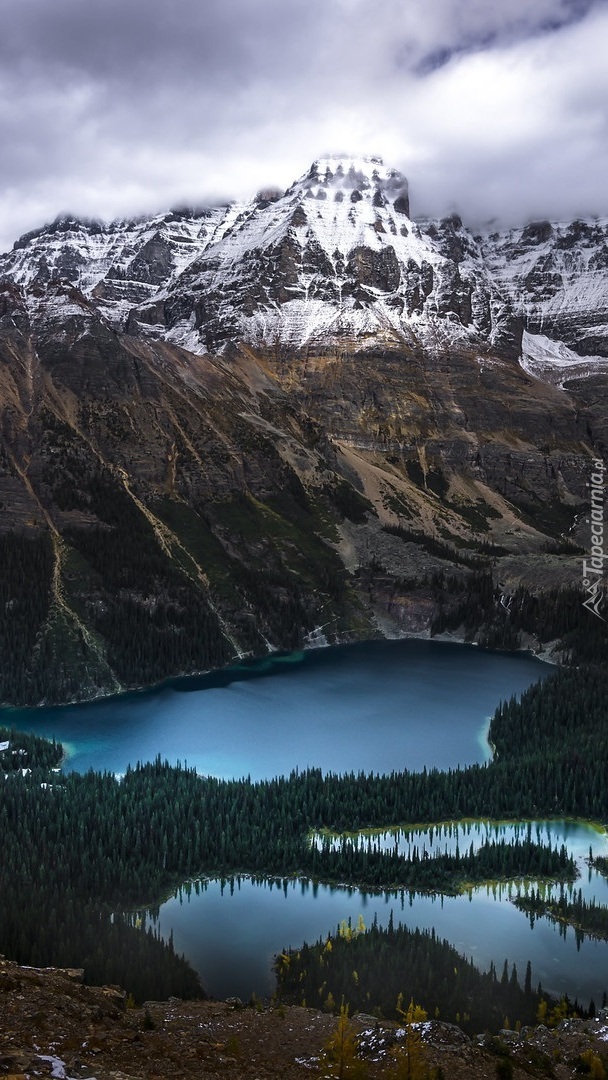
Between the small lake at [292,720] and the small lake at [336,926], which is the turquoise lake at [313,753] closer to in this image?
the small lake at [336,926]

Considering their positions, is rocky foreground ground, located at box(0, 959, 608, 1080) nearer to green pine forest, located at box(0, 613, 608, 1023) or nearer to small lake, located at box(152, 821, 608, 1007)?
green pine forest, located at box(0, 613, 608, 1023)

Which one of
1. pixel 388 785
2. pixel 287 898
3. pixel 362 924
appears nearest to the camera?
pixel 362 924

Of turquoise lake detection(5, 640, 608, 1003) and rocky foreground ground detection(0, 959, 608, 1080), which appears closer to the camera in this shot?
rocky foreground ground detection(0, 959, 608, 1080)

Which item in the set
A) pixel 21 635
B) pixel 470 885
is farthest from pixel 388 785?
pixel 21 635

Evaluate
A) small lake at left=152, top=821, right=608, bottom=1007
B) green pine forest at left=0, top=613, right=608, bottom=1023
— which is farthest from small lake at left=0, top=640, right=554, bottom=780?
small lake at left=152, top=821, right=608, bottom=1007

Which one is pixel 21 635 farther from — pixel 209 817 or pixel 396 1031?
pixel 396 1031

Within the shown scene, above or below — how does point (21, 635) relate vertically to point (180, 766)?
above
